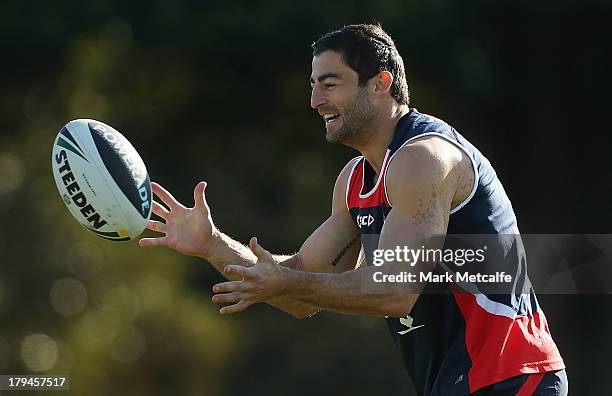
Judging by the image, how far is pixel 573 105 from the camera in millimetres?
11141

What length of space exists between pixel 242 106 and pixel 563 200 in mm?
3370

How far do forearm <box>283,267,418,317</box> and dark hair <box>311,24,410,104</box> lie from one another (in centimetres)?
104

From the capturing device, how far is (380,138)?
15.5 ft

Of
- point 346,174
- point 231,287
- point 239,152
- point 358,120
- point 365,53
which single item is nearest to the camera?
point 231,287

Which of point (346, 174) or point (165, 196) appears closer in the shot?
point (165, 196)

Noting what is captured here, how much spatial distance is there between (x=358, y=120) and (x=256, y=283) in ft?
3.55

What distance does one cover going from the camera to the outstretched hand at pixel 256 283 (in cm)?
390

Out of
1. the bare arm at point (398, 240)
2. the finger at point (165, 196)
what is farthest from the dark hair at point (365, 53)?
the finger at point (165, 196)

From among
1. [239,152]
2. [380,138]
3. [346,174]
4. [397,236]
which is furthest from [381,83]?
[239,152]

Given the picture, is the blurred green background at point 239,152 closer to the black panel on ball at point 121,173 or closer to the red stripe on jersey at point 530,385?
the black panel on ball at point 121,173

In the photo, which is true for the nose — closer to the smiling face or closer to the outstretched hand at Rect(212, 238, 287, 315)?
the smiling face

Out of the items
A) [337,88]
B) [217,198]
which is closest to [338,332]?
[217,198]

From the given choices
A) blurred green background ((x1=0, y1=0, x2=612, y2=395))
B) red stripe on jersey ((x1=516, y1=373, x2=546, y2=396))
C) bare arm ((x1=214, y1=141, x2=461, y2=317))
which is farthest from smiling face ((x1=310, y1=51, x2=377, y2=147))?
Result: blurred green background ((x1=0, y1=0, x2=612, y2=395))

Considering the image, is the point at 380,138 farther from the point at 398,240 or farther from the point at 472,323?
the point at 472,323
